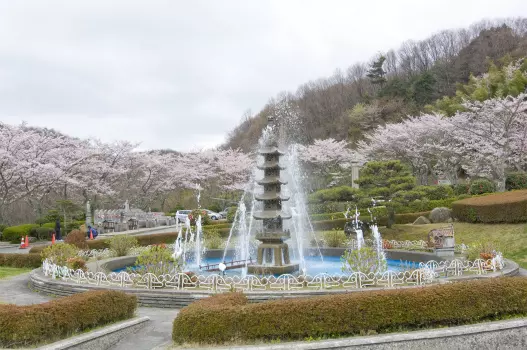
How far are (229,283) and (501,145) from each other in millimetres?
29312

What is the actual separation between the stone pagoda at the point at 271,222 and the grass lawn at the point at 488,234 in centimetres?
959

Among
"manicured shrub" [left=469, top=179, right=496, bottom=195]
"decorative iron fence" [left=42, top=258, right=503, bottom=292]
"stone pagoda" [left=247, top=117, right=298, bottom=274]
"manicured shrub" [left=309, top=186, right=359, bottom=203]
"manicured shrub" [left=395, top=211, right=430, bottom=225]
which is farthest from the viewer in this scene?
"manicured shrub" [left=309, top=186, right=359, bottom=203]

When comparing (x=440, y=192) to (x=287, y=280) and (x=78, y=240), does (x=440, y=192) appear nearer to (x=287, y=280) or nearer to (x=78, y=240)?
(x=287, y=280)

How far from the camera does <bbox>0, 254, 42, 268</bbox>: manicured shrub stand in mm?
21906

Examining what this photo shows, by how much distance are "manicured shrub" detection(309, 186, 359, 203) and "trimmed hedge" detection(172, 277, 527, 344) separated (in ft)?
86.5

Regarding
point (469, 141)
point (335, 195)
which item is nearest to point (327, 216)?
point (335, 195)

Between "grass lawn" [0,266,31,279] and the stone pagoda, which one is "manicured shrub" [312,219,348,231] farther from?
"grass lawn" [0,266,31,279]

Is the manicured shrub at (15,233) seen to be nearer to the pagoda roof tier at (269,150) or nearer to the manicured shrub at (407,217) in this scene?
the pagoda roof tier at (269,150)

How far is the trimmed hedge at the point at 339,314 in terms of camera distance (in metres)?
8.95

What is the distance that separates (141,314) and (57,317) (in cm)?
350

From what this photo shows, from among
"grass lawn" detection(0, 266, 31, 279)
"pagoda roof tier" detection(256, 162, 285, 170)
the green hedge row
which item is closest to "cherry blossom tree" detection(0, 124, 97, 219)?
"grass lawn" detection(0, 266, 31, 279)

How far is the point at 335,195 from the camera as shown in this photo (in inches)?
1474

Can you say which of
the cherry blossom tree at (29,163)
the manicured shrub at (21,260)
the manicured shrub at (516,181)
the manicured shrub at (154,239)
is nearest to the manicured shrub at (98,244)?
the manicured shrub at (154,239)

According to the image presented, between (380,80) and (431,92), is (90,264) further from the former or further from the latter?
(380,80)
